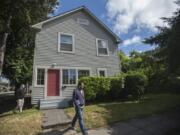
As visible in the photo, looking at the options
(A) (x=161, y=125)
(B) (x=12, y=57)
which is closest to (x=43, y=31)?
(B) (x=12, y=57)

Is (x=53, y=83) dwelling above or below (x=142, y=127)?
above

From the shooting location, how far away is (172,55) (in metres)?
10.8

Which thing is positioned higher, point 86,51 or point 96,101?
point 86,51

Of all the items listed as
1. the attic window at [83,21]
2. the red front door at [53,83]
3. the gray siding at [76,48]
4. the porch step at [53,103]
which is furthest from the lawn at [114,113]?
the attic window at [83,21]

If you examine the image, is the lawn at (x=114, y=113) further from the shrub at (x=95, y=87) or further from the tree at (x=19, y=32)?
the tree at (x=19, y=32)

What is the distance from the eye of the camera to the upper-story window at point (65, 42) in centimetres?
1387

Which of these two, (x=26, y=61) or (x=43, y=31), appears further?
(x=26, y=61)

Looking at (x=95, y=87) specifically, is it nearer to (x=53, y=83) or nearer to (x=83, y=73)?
(x=83, y=73)

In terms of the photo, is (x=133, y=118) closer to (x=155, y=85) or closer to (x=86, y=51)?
(x=86, y=51)

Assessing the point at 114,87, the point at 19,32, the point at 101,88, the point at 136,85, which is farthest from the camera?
the point at 19,32

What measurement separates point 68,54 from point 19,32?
679cm

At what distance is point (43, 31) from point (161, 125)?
1022 cm

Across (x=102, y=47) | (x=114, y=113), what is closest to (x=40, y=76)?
(x=102, y=47)

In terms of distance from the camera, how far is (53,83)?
13125mm
